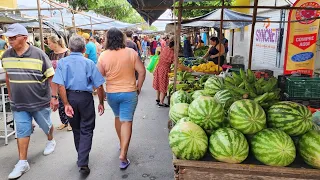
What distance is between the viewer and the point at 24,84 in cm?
371

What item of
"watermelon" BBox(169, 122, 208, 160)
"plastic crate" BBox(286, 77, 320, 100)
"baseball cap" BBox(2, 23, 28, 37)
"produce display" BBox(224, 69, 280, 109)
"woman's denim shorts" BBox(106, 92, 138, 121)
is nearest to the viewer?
"watermelon" BBox(169, 122, 208, 160)

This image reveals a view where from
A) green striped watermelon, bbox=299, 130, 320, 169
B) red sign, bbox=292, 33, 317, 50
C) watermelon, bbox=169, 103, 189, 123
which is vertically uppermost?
red sign, bbox=292, 33, 317, 50

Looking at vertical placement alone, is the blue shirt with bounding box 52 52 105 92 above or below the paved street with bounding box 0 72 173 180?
above

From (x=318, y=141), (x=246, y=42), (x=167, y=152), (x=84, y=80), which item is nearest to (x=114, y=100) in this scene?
(x=84, y=80)

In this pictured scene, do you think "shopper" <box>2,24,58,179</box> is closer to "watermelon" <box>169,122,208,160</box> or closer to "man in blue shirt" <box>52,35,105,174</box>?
"man in blue shirt" <box>52,35,105,174</box>

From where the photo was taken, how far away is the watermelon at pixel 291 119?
5.98 ft

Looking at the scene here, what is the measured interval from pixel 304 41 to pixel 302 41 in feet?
0.14

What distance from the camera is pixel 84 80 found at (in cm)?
361

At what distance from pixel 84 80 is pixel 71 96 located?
0.29 meters

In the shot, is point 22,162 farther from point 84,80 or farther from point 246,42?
point 246,42

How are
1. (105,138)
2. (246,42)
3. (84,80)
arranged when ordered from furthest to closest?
(246,42) < (105,138) < (84,80)

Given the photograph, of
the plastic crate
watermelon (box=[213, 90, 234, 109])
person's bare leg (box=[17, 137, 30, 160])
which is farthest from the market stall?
the plastic crate

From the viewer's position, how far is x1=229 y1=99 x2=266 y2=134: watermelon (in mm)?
1795

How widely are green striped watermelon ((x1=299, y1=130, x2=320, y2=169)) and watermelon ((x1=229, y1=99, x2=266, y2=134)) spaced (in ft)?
0.91
